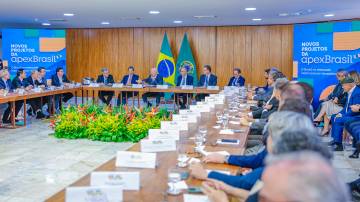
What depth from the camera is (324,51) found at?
9.44 meters

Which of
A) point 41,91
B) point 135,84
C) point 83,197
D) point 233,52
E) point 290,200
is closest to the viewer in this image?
point 290,200

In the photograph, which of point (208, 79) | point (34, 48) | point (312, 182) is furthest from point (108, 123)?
point (34, 48)

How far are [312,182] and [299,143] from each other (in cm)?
65

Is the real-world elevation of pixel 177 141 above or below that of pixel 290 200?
below

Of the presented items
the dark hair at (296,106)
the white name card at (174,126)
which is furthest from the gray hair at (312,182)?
the white name card at (174,126)

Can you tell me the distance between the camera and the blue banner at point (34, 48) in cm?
1316

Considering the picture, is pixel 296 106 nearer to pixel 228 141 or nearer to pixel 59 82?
pixel 228 141

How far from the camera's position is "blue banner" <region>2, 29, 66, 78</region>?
43.2 ft

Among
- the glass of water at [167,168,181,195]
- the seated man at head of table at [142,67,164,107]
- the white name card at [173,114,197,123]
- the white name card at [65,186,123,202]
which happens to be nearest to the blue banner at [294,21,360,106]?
the seated man at head of table at [142,67,164,107]

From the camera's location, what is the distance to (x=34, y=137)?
774cm

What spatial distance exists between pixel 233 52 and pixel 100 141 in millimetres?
7762

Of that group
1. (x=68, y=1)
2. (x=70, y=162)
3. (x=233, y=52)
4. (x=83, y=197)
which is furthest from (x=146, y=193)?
(x=233, y=52)

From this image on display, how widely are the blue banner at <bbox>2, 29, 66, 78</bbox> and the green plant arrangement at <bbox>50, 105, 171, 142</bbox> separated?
589 cm

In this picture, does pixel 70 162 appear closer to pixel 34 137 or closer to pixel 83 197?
pixel 34 137
